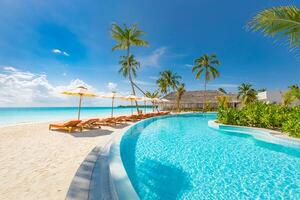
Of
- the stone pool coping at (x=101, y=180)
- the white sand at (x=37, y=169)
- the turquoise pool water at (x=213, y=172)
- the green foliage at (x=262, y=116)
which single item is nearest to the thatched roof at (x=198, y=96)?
the green foliage at (x=262, y=116)

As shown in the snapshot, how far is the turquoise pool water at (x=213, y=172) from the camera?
12.5ft

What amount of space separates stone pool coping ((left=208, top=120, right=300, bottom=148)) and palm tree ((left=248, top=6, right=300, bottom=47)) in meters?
6.25

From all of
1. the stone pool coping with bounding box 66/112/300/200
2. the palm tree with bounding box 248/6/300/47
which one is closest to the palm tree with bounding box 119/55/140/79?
the stone pool coping with bounding box 66/112/300/200

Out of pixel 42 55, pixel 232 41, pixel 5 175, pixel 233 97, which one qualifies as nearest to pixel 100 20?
pixel 42 55

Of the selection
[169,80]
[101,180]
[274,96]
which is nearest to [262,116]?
[101,180]

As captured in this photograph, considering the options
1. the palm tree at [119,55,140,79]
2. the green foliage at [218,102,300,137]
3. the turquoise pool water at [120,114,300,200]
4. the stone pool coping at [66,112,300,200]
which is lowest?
the turquoise pool water at [120,114,300,200]

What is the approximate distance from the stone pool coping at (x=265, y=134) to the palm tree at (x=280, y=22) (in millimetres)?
6254

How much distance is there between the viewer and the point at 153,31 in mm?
22078

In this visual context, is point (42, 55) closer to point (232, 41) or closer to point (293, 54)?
point (293, 54)

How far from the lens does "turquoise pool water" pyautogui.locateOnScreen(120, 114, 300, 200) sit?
3799mm

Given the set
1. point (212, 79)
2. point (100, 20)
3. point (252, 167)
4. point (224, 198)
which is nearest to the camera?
point (224, 198)

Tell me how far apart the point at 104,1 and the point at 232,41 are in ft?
70.8

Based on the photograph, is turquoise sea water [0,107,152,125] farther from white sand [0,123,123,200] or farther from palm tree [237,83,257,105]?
palm tree [237,83,257,105]

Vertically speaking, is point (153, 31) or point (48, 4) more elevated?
point (153, 31)
